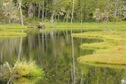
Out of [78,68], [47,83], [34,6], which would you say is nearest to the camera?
[47,83]

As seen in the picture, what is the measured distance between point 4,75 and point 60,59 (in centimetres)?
1573

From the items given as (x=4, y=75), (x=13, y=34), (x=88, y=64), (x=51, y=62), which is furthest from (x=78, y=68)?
(x=13, y=34)

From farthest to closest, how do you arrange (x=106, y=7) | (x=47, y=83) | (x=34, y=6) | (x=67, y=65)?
(x=34, y=6) → (x=106, y=7) → (x=67, y=65) → (x=47, y=83)

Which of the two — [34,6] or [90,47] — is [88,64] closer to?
[90,47]

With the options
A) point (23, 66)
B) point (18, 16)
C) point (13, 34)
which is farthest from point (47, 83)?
point (18, 16)

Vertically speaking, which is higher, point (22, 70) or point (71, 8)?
point (22, 70)

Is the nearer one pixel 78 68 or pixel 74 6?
pixel 78 68

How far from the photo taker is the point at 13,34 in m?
90.3

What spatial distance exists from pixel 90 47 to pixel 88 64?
1819 centimetres

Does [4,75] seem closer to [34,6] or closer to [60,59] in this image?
[60,59]

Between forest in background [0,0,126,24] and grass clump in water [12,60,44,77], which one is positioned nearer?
grass clump in water [12,60,44,77]

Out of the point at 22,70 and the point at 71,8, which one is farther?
the point at 71,8

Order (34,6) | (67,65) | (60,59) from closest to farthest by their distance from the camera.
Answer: (67,65) < (60,59) < (34,6)

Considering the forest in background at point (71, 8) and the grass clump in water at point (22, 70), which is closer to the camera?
the grass clump in water at point (22, 70)
